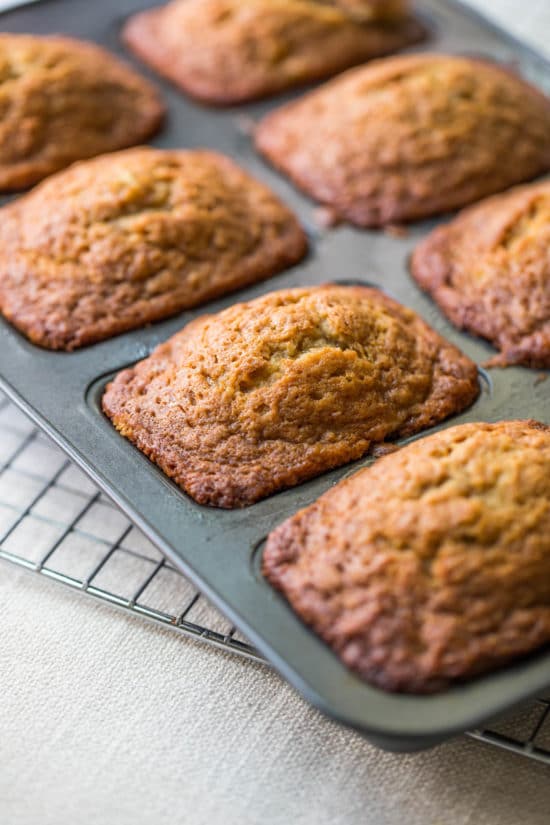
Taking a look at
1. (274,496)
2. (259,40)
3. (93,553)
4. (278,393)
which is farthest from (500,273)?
(259,40)

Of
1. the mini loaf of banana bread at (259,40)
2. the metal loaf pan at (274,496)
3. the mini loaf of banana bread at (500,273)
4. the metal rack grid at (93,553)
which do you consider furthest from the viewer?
the mini loaf of banana bread at (259,40)

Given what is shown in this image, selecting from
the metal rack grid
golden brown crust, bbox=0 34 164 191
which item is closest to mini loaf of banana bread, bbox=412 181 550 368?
the metal rack grid

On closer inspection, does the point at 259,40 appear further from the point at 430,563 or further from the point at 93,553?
the point at 430,563

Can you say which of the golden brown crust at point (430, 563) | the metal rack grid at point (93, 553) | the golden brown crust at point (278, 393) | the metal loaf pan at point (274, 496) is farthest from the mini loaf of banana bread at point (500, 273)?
the metal rack grid at point (93, 553)

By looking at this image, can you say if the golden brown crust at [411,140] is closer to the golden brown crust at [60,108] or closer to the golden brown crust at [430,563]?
the golden brown crust at [60,108]

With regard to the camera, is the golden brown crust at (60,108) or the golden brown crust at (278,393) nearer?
the golden brown crust at (278,393)

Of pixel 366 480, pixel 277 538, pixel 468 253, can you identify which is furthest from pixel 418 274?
pixel 277 538

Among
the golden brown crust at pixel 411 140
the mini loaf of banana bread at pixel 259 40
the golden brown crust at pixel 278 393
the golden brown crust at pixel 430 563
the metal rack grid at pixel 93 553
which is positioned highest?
the mini loaf of banana bread at pixel 259 40
